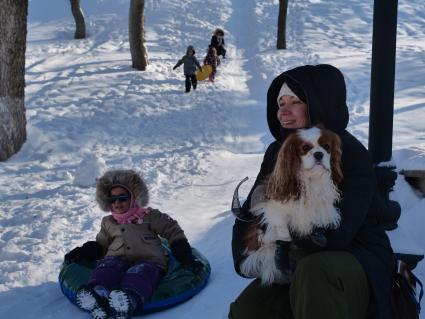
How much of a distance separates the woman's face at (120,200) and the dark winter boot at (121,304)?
79cm

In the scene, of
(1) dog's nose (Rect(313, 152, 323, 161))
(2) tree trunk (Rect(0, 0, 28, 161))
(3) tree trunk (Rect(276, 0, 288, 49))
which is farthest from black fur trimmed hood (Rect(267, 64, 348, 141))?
(3) tree trunk (Rect(276, 0, 288, 49))

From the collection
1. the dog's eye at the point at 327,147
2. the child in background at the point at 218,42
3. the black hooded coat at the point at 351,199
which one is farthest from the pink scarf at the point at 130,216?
the child in background at the point at 218,42

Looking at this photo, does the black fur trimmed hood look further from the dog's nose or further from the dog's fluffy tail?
the dog's fluffy tail

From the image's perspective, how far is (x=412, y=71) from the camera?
13.7 metres

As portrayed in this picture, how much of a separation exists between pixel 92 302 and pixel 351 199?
74.8 inches

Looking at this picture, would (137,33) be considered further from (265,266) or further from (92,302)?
(265,266)

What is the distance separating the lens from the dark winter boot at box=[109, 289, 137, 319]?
3303mm

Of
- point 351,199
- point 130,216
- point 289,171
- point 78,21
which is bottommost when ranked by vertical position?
point 130,216

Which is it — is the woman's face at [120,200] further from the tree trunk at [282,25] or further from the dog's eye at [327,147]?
the tree trunk at [282,25]

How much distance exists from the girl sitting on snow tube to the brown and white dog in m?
1.44

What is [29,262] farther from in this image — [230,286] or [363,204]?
[363,204]

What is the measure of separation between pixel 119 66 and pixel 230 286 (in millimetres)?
11694

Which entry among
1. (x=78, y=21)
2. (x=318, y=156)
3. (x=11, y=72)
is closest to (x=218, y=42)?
(x=78, y=21)

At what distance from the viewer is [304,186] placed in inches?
87.3
